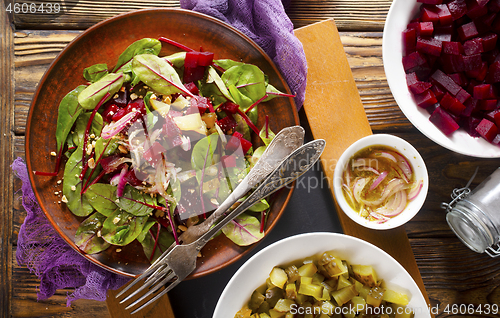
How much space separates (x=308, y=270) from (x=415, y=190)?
1.63ft

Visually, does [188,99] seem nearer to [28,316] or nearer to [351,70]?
[351,70]

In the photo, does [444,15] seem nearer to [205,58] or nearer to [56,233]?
[205,58]

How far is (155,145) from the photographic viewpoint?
0.93 m

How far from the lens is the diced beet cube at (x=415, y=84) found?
3.43 ft

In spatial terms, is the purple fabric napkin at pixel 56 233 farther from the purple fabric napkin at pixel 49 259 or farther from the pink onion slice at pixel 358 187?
the pink onion slice at pixel 358 187

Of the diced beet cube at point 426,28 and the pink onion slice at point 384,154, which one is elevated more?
the diced beet cube at point 426,28

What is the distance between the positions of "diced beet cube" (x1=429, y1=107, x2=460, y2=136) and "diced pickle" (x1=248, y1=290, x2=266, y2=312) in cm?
82

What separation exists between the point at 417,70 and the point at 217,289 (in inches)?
42.5

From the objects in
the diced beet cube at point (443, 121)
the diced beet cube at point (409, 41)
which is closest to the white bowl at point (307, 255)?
the diced beet cube at point (443, 121)

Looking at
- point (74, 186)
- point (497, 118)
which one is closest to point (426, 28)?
point (497, 118)

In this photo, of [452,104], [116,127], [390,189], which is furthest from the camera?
[390,189]

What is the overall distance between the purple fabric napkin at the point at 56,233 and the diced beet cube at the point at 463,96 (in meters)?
0.51

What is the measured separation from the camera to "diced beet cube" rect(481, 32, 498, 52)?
102cm

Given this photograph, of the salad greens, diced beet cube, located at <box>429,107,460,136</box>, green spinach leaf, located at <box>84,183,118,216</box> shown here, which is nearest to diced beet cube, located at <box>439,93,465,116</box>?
diced beet cube, located at <box>429,107,460,136</box>
